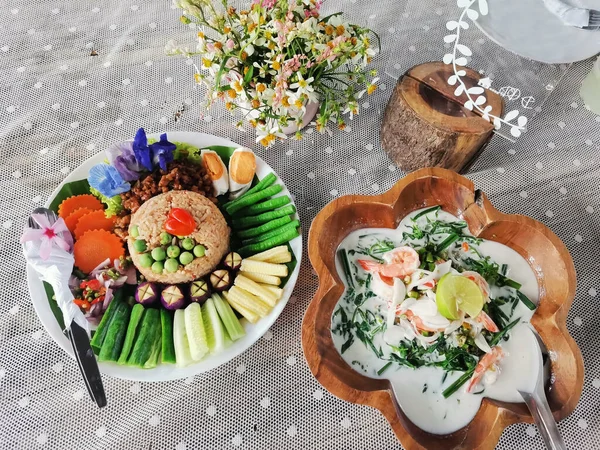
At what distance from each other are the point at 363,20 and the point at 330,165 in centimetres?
64

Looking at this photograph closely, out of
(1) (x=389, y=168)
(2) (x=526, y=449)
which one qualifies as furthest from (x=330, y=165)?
(2) (x=526, y=449)

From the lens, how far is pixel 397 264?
3.42ft

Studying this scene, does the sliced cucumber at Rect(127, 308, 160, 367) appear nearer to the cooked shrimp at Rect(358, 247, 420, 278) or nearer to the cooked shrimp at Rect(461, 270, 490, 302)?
the cooked shrimp at Rect(358, 247, 420, 278)

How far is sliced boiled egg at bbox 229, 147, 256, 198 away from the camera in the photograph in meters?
1.22

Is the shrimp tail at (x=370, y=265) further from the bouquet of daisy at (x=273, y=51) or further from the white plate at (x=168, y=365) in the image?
the bouquet of daisy at (x=273, y=51)

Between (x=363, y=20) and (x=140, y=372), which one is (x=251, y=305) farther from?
(x=363, y=20)

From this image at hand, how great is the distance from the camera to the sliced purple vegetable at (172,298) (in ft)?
3.60

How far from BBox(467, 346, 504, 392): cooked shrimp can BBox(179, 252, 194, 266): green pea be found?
2.27 ft

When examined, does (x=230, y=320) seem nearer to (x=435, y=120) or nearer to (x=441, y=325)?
(x=441, y=325)

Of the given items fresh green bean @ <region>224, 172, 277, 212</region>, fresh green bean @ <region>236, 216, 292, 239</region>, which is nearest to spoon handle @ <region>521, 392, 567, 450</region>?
fresh green bean @ <region>236, 216, 292, 239</region>

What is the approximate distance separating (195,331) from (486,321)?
64 centimetres

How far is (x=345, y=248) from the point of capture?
1109 mm

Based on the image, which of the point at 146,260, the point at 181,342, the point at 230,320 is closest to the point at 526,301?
the point at 230,320

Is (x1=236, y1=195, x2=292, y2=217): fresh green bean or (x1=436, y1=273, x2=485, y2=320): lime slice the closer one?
(x1=436, y1=273, x2=485, y2=320): lime slice
